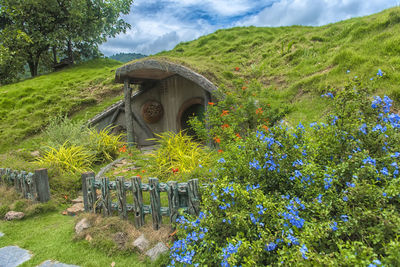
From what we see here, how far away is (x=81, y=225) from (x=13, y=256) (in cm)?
78

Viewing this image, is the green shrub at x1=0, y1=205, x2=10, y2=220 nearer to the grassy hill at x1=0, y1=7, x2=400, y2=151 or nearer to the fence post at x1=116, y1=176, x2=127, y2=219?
the fence post at x1=116, y1=176, x2=127, y2=219

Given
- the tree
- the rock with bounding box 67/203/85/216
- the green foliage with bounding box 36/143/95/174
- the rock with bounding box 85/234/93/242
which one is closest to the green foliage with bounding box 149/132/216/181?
the rock with bounding box 67/203/85/216

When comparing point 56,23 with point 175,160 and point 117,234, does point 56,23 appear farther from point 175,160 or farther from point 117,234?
point 117,234

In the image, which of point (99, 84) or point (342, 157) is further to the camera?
point (99, 84)

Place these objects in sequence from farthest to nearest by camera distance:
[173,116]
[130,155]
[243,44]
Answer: [243,44] < [173,116] < [130,155]

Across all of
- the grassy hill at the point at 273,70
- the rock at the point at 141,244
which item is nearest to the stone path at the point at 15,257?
the rock at the point at 141,244

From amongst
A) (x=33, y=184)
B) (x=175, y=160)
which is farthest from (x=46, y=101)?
(x=175, y=160)

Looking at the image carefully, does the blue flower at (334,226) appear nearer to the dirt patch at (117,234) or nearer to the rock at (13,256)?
the dirt patch at (117,234)

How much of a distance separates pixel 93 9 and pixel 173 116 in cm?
1581

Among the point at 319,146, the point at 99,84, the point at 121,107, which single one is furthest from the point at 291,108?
the point at 99,84

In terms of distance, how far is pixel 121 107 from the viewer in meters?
9.88

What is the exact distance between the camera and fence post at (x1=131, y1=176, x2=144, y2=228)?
3.14 metres

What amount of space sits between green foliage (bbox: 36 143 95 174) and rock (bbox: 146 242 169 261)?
3420 mm

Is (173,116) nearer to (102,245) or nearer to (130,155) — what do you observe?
(130,155)
